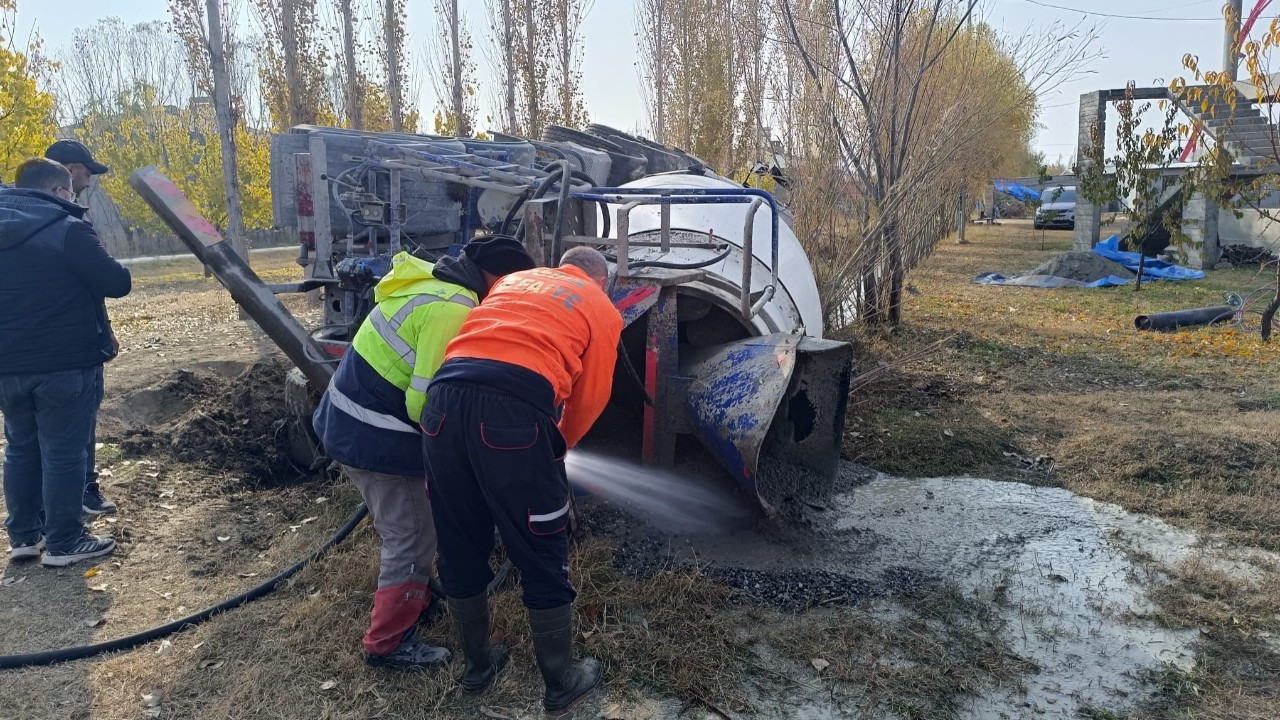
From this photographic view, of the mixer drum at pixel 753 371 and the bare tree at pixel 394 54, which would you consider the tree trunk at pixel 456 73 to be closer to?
the bare tree at pixel 394 54

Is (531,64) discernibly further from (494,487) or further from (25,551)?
(494,487)

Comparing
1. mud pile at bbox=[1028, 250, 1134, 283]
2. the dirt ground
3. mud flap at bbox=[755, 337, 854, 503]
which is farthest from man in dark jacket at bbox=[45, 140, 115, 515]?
mud pile at bbox=[1028, 250, 1134, 283]

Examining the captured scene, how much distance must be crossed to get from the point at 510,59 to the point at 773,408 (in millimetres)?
17226

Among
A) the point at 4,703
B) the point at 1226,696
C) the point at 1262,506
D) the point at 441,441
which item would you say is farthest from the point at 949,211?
the point at 4,703

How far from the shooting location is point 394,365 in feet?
9.25

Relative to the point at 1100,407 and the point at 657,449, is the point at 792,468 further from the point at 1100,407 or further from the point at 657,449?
the point at 1100,407

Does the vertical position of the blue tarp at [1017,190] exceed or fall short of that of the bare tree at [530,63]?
it falls short

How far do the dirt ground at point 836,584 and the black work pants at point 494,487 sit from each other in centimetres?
46

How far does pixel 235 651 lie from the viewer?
3127 millimetres

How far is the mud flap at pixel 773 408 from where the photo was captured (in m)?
3.67

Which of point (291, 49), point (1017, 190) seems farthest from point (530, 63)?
point (1017, 190)

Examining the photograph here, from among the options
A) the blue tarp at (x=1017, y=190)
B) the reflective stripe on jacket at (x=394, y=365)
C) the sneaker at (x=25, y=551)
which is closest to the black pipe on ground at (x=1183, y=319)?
the reflective stripe on jacket at (x=394, y=365)

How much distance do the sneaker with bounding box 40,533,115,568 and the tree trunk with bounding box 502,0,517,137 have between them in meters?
16.1

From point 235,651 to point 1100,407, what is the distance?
224 inches
